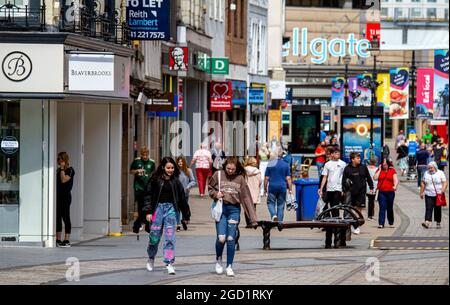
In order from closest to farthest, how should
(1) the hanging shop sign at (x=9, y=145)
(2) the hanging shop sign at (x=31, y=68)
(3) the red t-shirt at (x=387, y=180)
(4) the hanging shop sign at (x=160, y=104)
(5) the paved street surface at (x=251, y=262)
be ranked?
(5) the paved street surface at (x=251, y=262), (2) the hanging shop sign at (x=31, y=68), (1) the hanging shop sign at (x=9, y=145), (3) the red t-shirt at (x=387, y=180), (4) the hanging shop sign at (x=160, y=104)

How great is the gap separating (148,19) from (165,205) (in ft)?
39.8

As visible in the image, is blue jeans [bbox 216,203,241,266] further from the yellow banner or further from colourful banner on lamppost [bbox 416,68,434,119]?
colourful banner on lamppost [bbox 416,68,434,119]

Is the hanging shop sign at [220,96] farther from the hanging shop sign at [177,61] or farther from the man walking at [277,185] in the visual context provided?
the man walking at [277,185]

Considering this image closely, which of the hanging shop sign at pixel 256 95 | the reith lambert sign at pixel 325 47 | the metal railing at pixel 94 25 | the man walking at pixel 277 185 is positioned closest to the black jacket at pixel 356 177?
the man walking at pixel 277 185

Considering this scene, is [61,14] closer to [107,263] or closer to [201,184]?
[107,263]

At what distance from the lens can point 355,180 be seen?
1252 inches

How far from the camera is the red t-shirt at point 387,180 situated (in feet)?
107

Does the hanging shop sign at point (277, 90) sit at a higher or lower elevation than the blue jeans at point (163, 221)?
higher

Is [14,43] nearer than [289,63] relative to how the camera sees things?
Yes

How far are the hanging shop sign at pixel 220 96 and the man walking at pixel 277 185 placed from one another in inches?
1047

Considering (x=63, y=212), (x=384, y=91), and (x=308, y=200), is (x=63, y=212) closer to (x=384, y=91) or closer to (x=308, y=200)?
(x=308, y=200)

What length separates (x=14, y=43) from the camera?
25.5 metres

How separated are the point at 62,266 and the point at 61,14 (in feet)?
20.4
